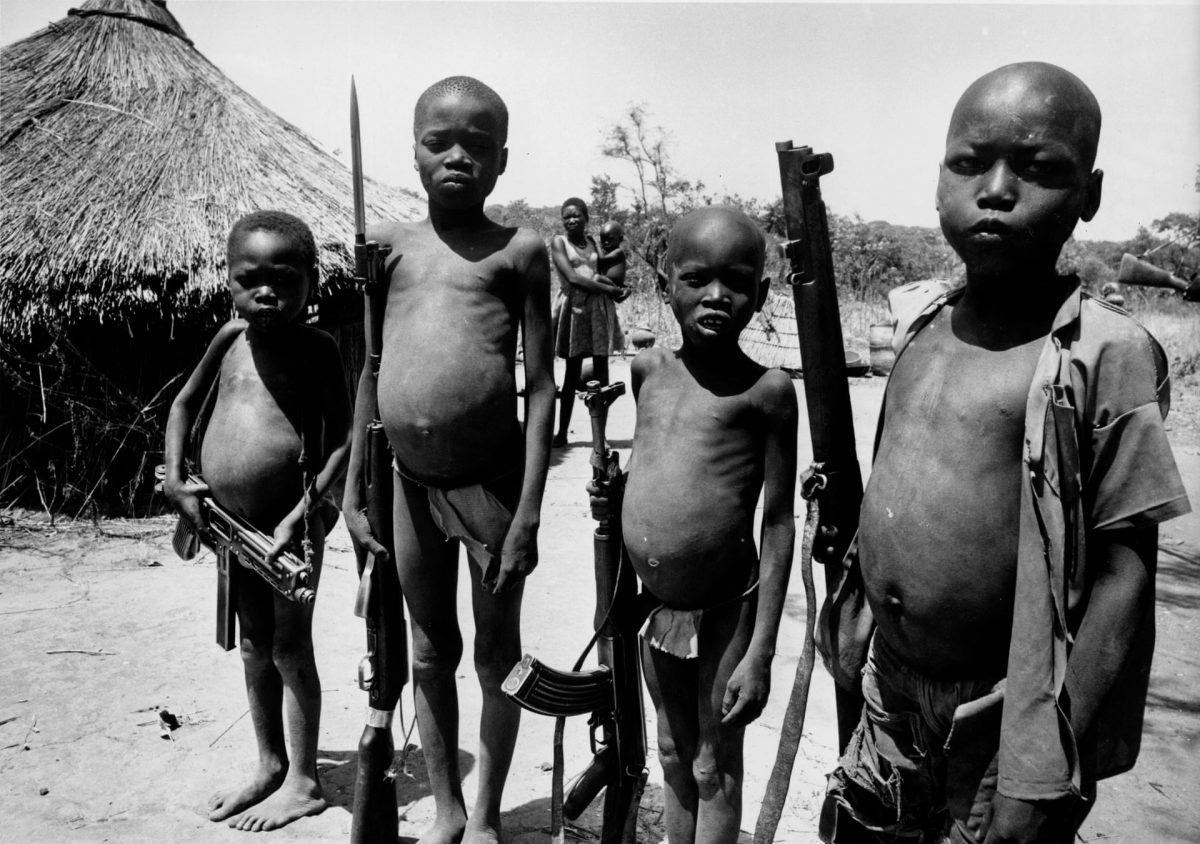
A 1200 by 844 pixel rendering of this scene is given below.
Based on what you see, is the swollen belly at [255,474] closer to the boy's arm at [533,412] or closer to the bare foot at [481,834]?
the boy's arm at [533,412]

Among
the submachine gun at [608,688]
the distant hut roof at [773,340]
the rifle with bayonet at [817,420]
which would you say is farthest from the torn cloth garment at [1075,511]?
the distant hut roof at [773,340]

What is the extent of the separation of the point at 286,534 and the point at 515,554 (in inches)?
30.3

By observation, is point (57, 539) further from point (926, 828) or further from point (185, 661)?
point (926, 828)

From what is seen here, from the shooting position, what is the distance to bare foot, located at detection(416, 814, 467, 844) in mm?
2631

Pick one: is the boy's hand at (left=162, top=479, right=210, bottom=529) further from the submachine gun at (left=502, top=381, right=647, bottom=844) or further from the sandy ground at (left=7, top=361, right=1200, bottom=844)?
the submachine gun at (left=502, top=381, right=647, bottom=844)

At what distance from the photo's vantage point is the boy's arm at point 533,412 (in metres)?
2.49

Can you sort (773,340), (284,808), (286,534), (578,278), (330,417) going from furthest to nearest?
(773,340) → (578,278) → (330,417) → (284,808) → (286,534)

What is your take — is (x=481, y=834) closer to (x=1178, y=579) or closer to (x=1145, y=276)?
(x=1145, y=276)

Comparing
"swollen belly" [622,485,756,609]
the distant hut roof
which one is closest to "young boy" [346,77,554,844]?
"swollen belly" [622,485,756,609]

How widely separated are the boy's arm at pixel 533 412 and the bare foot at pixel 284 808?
3.50 ft

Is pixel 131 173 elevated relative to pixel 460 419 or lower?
elevated

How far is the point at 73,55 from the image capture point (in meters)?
7.06

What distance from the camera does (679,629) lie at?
7.16 feet

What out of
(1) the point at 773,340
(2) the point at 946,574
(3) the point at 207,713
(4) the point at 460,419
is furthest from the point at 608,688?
(1) the point at 773,340
